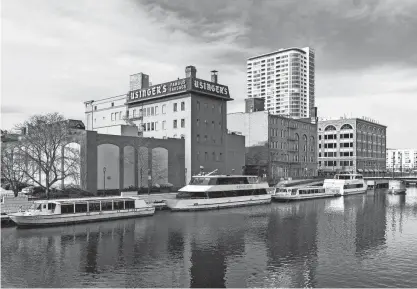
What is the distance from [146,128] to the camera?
84750 millimetres

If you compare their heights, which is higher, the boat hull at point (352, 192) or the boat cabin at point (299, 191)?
the boat cabin at point (299, 191)

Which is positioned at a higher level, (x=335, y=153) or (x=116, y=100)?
(x=116, y=100)

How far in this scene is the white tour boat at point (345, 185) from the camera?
9297 centimetres

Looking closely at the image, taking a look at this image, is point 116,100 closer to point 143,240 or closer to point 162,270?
point 143,240

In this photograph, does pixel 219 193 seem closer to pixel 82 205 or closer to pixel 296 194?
pixel 296 194

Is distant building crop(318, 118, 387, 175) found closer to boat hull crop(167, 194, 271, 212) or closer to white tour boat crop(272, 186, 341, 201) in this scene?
white tour boat crop(272, 186, 341, 201)

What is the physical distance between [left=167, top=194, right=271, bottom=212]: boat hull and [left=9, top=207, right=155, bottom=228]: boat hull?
15.9 feet

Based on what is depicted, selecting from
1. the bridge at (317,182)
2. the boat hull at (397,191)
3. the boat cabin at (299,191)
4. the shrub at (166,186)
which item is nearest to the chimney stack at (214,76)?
the shrub at (166,186)

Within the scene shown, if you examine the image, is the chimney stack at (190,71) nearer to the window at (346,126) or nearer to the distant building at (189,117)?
the distant building at (189,117)

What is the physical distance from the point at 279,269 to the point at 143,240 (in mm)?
14320

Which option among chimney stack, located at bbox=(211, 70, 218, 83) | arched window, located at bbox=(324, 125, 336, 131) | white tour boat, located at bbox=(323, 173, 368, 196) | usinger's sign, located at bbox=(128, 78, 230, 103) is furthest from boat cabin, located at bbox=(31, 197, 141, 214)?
arched window, located at bbox=(324, 125, 336, 131)

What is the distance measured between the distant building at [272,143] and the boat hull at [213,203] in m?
30.0

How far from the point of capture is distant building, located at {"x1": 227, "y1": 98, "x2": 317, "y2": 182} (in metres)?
99.9

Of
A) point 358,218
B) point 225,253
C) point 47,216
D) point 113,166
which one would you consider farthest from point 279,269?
point 113,166
